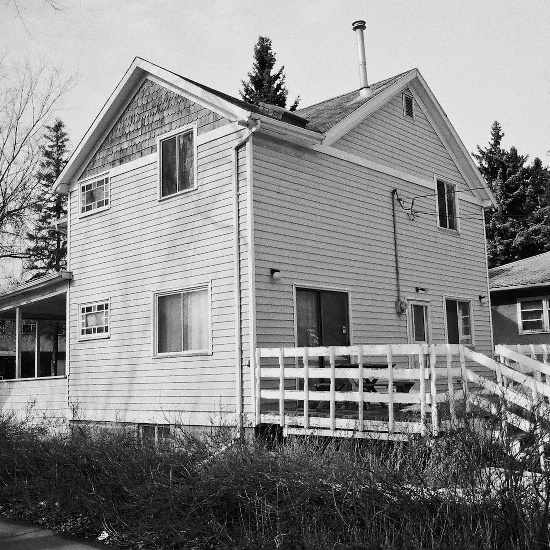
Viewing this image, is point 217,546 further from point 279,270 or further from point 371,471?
point 279,270

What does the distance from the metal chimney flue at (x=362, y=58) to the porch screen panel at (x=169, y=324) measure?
6.75 metres

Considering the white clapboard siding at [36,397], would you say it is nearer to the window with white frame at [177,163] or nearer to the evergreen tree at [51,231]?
the window with white frame at [177,163]

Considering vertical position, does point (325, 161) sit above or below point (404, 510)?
above

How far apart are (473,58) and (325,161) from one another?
12.6ft

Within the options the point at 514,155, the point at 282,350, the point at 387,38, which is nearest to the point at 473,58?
the point at 387,38

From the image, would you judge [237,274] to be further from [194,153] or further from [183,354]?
[194,153]

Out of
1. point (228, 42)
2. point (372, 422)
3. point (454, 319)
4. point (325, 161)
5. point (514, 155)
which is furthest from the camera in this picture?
point (514, 155)

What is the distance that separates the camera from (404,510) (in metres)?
5.56

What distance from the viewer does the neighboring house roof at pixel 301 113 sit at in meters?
12.3

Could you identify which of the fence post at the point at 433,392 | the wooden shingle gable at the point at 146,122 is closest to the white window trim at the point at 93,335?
the wooden shingle gable at the point at 146,122

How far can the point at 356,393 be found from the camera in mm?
9141

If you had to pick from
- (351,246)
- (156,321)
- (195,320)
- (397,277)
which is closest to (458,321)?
(397,277)

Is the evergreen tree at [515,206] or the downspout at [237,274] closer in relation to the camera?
the downspout at [237,274]

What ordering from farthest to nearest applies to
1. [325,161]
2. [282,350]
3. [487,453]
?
1. [325,161]
2. [282,350]
3. [487,453]
